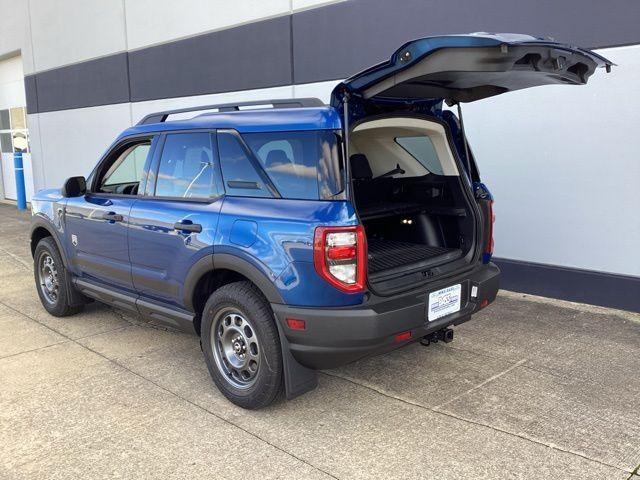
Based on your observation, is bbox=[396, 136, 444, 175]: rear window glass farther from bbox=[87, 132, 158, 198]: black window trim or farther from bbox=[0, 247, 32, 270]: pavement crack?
bbox=[0, 247, 32, 270]: pavement crack

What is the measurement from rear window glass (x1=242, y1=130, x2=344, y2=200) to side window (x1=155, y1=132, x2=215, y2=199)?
49 centimetres

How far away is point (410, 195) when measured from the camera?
4.36 m

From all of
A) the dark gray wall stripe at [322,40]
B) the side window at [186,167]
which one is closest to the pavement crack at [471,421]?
the side window at [186,167]

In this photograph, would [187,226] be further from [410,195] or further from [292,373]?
[410,195]

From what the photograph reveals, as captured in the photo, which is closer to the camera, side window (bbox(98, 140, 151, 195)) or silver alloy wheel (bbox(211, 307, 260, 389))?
silver alloy wheel (bbox(211, 307, 260, 389))

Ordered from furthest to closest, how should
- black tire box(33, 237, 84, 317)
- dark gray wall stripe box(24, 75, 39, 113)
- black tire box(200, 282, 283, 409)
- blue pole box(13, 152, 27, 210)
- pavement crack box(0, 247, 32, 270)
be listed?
blue pole box(13, 152, 27, 210)
dark gray wall stripe box(24, 75, 39, 113)
pavement crack box(0, 247, 32, 270)
black tire box(33, 237, 84, 317)
black tire box(200, 282, 283, 409)

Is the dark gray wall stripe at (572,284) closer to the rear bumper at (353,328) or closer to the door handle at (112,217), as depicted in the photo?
the rear bumper at (353,328)

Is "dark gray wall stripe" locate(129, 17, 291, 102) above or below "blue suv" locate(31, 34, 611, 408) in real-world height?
above

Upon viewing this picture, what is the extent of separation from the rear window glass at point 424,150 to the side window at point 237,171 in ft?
3.82

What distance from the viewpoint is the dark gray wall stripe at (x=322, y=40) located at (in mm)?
5305

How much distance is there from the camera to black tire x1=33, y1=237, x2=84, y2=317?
527 centimetres

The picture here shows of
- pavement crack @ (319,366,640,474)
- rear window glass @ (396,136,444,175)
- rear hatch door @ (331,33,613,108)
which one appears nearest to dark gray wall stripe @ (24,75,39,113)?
rear window glass @ (396,136,444,175)

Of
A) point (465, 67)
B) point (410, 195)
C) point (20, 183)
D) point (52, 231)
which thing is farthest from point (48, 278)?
point (20, 183)

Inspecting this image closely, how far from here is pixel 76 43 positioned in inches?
500
